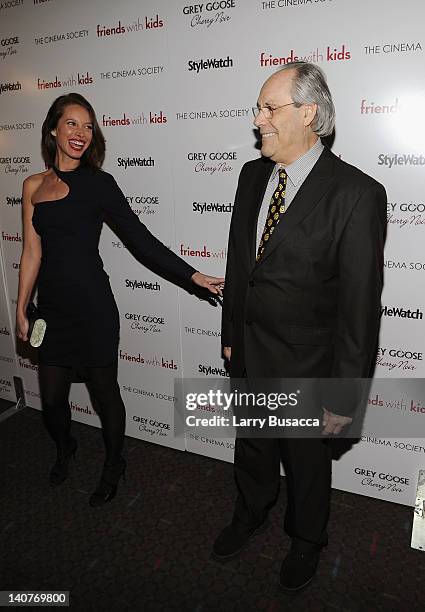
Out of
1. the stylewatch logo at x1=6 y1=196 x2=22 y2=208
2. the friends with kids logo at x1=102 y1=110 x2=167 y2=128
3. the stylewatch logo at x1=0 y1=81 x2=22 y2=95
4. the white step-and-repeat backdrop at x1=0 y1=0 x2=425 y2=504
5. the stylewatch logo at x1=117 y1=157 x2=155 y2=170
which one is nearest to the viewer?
the white step-and-repeat backdrop at x1=0 y1=0 x2=425 y2=504

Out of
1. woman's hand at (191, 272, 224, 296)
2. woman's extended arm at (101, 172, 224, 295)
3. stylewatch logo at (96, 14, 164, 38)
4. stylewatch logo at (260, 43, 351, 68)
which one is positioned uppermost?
stylewatch logo at (96, 14, 164, 38)

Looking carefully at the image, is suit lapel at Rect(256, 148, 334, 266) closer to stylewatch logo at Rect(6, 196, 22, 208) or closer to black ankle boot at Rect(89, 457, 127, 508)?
black ankle boot at Rect(89, 457, 127, 508)

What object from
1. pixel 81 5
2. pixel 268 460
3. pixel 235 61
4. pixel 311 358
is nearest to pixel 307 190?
pixel 311 358

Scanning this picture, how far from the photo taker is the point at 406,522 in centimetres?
265

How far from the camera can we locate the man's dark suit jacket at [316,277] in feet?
5.88

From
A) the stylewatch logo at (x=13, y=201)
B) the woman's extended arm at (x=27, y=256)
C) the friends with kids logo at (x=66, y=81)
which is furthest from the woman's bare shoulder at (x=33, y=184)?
Answer: the stylewatch logo at (x=13, y=201)

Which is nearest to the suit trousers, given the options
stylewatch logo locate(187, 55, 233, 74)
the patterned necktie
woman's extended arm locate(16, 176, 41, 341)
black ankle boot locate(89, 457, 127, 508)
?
black ankle boot locate(89, 457, 127, 508)

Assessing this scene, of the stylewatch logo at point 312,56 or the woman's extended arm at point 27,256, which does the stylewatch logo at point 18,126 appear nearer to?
the woman's extended arm at point 27,256

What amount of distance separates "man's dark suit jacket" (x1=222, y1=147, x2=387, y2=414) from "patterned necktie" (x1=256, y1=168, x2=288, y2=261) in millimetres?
67

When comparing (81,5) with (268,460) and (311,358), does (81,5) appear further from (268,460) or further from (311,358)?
(268,460)

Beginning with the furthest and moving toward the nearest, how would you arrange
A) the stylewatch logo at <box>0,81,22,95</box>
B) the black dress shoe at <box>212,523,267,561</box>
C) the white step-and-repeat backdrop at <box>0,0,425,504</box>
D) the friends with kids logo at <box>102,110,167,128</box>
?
the stylewatch logo at <box>0,81,22,95</box>, the friends with kids logo at <box>102,110,167,128</box>, the black dress shoe at <box>212,523,267,561</box>, the white step-and-repeat backdrop at <box>0,0,425,504</box>

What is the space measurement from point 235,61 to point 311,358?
59.8 inches

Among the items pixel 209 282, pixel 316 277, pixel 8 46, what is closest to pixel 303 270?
pixel 316 277

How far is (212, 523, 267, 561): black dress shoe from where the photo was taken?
2414 mm
